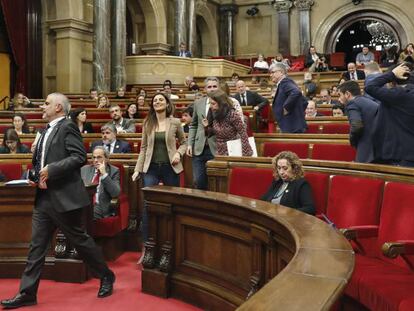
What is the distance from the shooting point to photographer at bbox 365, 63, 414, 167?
3346 mm

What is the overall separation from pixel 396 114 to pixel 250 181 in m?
1.11

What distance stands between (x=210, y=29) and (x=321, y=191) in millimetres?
17791

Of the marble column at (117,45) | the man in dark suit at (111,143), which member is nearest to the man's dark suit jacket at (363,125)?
the man in dark suit at (111,143)

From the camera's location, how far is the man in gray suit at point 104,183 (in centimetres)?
446

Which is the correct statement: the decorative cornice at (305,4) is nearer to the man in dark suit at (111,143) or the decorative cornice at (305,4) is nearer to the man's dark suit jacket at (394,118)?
the man in dark suit at (111,143)

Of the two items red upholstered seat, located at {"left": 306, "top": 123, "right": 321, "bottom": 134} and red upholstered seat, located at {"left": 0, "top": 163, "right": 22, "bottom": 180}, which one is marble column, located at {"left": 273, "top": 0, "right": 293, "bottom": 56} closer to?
red upholstered seat, located at {"left": 306, "top": 123, "right": 321, "bottom": 134}

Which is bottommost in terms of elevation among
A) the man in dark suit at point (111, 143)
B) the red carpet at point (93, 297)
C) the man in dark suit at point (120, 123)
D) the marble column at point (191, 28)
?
the red carpet at point (93, 297)

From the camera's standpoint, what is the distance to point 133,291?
146 inches

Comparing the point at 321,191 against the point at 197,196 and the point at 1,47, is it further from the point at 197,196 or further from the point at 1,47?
the point at 1,47

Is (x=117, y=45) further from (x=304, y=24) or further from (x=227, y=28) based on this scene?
(x=304, y=24)

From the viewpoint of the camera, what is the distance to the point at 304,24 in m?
19.8

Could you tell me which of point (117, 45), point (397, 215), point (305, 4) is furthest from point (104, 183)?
point (305, 4)

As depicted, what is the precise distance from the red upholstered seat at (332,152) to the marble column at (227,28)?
1627 cm

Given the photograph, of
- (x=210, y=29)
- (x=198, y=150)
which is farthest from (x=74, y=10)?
(x=198, y=150)
